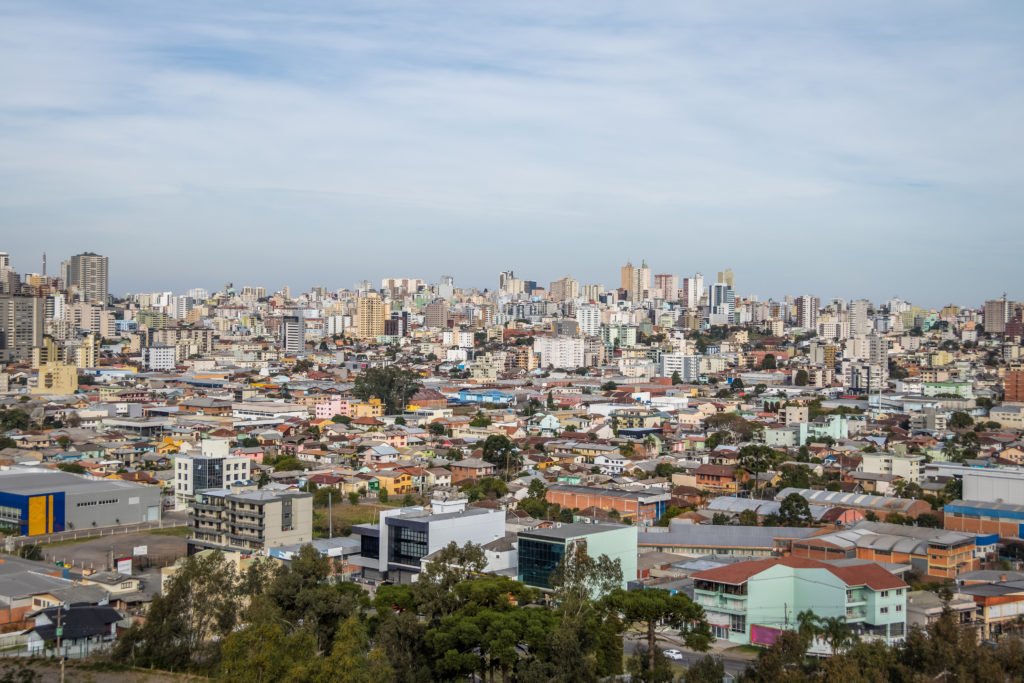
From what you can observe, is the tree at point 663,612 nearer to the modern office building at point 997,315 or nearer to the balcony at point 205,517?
the balcony at point 205,517

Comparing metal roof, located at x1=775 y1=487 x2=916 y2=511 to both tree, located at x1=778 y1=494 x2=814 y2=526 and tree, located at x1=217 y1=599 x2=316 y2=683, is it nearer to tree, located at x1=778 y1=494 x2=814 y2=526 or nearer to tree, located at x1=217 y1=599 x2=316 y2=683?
tree, located at x1=778 y1=494 x2=814 y2=526

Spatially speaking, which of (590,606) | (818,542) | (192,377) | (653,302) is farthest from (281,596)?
(653,302)

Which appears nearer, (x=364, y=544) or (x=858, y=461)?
(x=364, y=544)

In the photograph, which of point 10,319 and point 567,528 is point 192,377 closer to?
point 10,319

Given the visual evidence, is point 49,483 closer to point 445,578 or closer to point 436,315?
point 445,578

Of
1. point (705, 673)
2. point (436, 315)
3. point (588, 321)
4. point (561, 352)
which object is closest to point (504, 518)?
point (705, 673)

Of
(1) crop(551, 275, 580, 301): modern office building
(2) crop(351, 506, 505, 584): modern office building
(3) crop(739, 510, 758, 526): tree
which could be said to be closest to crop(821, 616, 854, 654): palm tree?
(2) crop(351, 506, 505, 584): modern office building

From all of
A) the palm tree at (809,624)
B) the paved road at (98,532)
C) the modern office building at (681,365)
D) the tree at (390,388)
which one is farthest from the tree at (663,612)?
the modern office building at (681,365)
